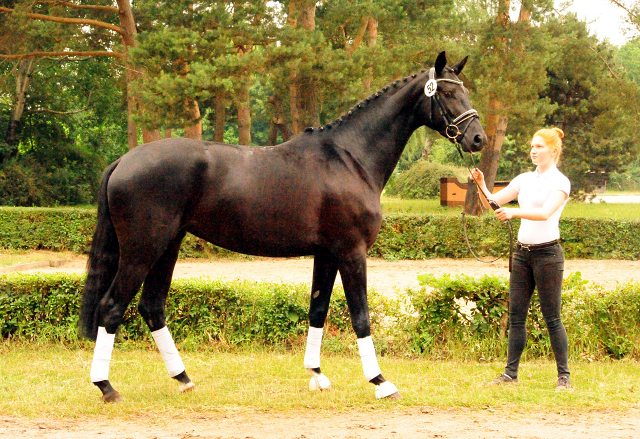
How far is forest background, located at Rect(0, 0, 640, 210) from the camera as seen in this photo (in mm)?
14781

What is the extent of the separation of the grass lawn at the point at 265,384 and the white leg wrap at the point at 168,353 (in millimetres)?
172

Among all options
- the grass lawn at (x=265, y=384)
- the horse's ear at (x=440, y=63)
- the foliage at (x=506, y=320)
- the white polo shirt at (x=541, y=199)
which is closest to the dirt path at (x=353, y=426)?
the grass lawn at (x=265, y=384)

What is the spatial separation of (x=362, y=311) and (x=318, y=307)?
0.43 meters

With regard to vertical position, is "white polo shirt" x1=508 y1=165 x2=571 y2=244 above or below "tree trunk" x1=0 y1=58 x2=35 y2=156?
below

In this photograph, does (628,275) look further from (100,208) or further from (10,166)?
(10,166)

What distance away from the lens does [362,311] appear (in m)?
4.65

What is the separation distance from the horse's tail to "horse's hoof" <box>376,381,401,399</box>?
2.08m

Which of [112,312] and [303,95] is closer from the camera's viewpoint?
[112,312]

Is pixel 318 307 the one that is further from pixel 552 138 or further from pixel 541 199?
pixel 552 138

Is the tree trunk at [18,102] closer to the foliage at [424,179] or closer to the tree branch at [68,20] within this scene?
the tree branch at [68,20]

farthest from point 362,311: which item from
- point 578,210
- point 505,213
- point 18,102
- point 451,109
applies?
point 18,102

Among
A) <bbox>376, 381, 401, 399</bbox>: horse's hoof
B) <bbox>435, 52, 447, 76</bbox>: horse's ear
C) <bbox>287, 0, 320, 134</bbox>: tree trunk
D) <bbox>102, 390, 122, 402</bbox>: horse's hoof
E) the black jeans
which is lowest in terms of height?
<bbox>102, 390, 122, 402</bbox>: horse's hoof

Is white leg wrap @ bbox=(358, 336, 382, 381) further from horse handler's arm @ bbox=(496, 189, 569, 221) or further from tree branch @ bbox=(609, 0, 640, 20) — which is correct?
tree branch @ bbox=(609, 0, 640, 20)

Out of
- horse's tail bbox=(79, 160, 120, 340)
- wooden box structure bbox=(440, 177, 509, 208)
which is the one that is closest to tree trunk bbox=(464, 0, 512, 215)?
wooden box structure bbox=(440, 177, 509, 208)
